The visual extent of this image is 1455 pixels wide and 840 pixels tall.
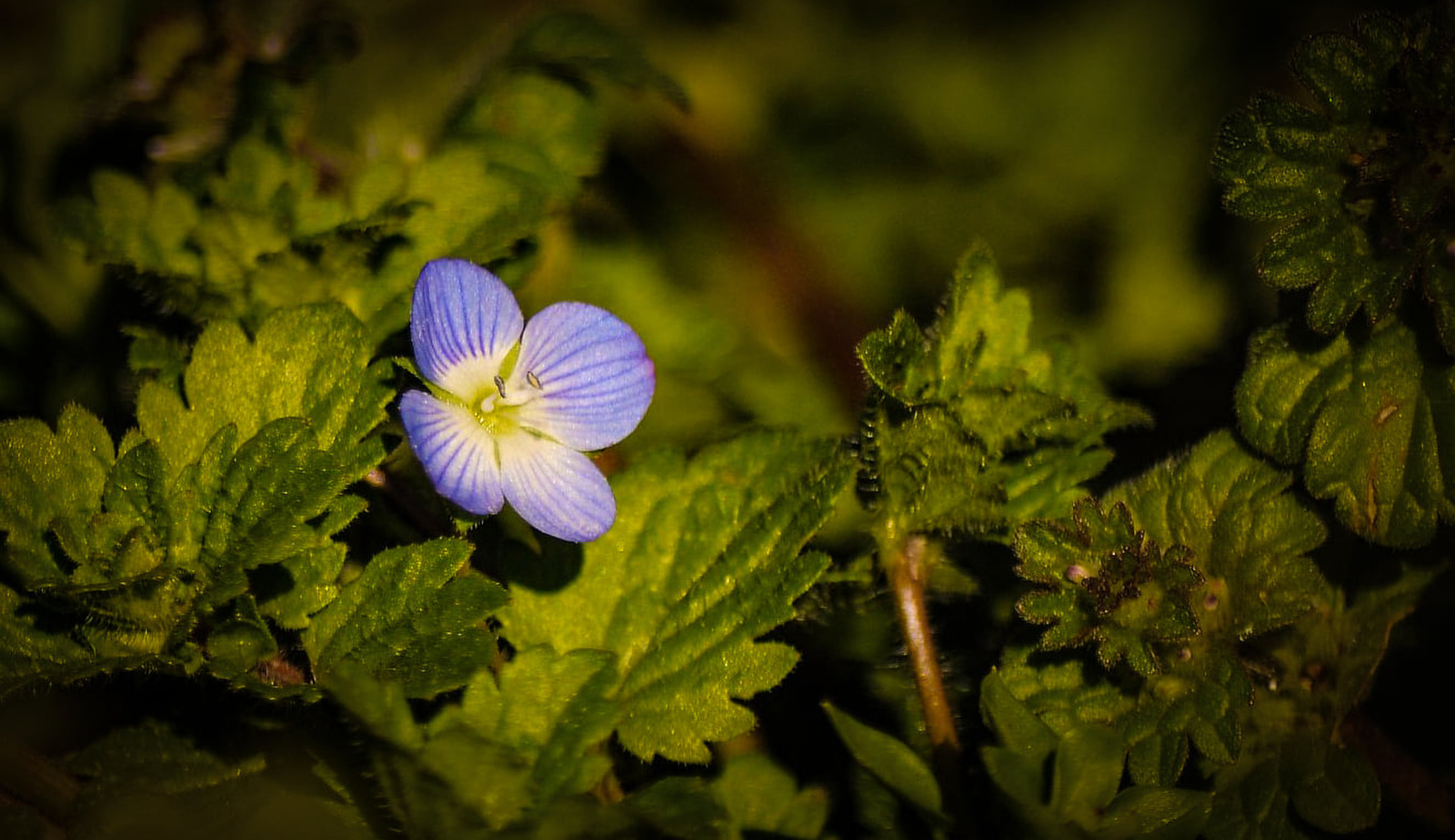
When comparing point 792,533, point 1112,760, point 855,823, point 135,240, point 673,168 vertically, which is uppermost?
point 673,168

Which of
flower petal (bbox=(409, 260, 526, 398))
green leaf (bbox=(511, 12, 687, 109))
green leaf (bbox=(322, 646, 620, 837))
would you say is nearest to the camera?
green leaf (bbox=(322, 646, 620, 837))

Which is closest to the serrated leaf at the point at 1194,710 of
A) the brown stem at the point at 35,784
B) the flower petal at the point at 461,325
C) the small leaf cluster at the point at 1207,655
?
the small leaf cluster at the point at 1207,655

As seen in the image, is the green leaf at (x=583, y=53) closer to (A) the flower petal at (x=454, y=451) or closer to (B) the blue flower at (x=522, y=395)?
(B) the blue flower at (x=522, y=395)

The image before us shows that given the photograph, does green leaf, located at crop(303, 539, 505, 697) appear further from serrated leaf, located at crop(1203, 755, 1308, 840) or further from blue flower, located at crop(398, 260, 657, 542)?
serrated leaf, located at crop(1203, 755, 1308, 840)

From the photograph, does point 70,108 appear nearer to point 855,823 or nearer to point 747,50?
point 747,50

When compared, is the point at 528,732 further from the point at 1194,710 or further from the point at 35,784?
the point at 1194,710

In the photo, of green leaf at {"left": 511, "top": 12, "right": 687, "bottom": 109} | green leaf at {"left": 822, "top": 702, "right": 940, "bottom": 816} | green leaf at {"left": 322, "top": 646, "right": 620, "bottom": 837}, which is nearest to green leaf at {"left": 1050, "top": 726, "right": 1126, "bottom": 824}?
green leaf at {"left": 822, "top": 702, "right": 940, "bottom": 816}

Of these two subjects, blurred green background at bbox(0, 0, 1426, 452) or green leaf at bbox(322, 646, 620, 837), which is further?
blurred green background at bbox(0, 0, 1426, 452)

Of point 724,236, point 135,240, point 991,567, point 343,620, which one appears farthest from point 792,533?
point 724,236
